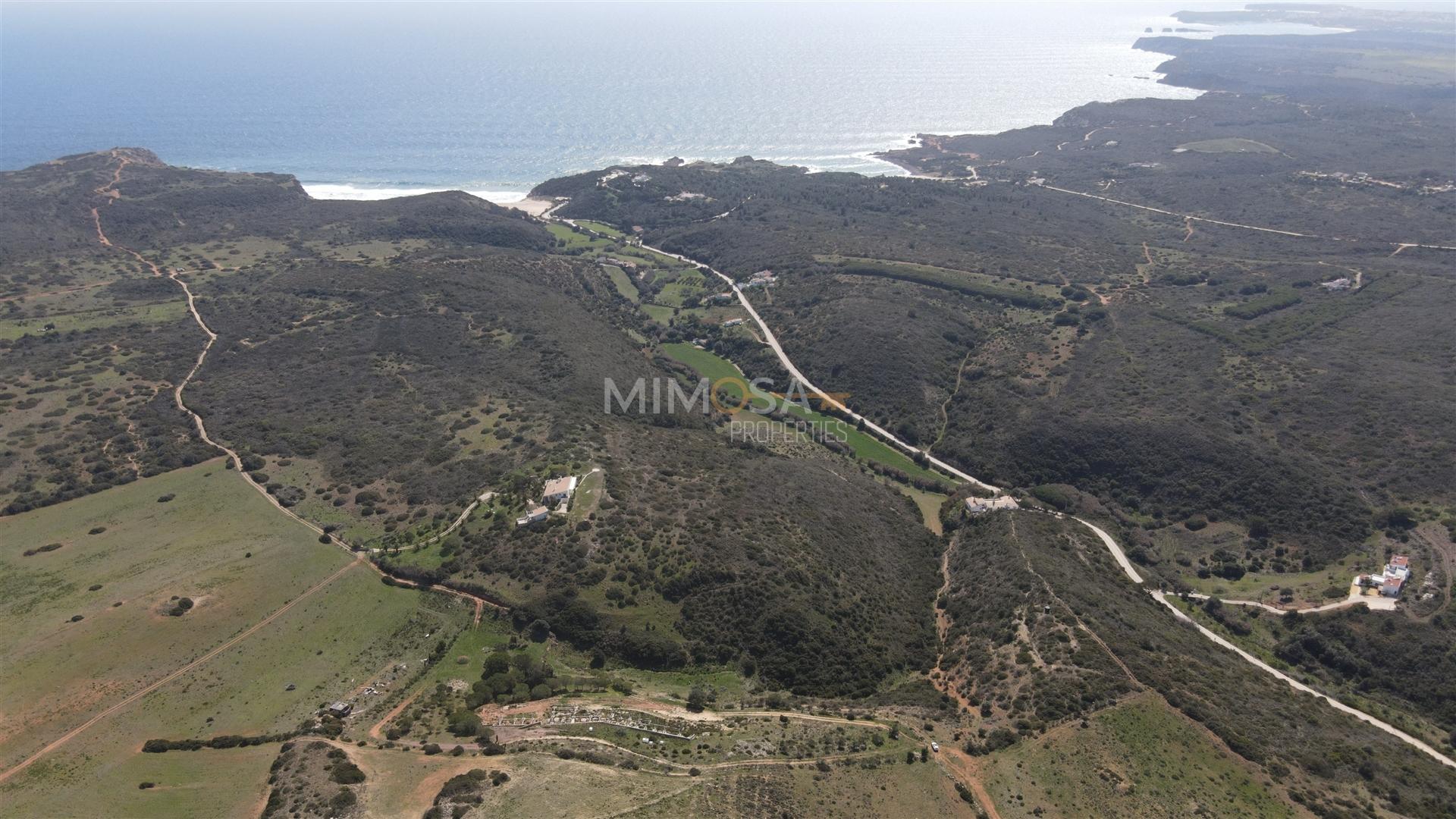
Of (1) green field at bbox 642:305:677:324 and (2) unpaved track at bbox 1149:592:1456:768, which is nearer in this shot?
(2) unpaved track at bbox 1149:592:1456:768

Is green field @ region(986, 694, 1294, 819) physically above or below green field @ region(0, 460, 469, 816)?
below

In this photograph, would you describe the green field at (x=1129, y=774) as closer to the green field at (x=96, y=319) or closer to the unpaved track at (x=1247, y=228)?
the green field at (x=96, y=319)

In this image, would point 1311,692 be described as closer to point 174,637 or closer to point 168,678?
point 168,678

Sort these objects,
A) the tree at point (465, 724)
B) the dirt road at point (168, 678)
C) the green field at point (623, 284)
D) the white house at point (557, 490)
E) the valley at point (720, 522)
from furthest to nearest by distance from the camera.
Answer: the green field at point (623, 284) → the white house at point (557, 490) → the tree at point (465, 724) → the valley at point (720, 522) → the dirt road at point (168, 678)

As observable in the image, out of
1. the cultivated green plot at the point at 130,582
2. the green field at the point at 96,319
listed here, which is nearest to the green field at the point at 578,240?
the green field at the point at 96,319

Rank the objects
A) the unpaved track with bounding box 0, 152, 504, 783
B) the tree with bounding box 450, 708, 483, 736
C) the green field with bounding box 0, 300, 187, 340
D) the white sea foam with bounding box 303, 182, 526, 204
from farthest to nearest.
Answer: the white sea foam with bounding box 303, 182, 526, 204
the green field with bounding box 0, 300, 187, 340
the tree with bounding box 450, 708, 483, 736
the unpaved track with bounding box 0, 152, 504, 783

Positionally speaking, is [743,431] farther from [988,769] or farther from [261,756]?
[261,756]

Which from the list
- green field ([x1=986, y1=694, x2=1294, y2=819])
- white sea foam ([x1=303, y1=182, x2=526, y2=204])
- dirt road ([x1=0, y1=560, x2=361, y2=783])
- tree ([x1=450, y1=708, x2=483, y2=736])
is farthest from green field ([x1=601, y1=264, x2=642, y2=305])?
green field ([x1=986, y1=694, x2=1294, y2=819])

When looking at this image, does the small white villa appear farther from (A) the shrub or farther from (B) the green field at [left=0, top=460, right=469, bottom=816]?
(A) the shrub

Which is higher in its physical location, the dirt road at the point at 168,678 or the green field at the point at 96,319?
the green field at the point at 96,319
